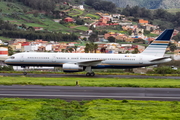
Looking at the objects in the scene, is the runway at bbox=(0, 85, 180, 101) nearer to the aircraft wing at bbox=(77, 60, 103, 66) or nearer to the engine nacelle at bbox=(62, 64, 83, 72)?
the engine nacelle at bbox=(62, 64, 83, 72)

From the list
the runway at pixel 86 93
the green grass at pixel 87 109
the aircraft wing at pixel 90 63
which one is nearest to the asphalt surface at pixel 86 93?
the runway at pixel 86 93

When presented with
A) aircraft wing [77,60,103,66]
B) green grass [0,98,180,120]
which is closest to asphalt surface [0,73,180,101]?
green grass [0,98,180,120]

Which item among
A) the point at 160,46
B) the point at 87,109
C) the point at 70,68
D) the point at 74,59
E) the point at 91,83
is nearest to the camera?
the point at 87,109

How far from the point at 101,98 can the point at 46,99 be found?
4.24 metres

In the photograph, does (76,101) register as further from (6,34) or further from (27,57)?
(6,34)

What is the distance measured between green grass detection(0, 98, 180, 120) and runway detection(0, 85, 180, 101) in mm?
2017

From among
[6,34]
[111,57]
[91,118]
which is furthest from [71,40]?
[91,118]

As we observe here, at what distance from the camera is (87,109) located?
19.9 meters

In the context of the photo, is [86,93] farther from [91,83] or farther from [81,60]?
[81,60]

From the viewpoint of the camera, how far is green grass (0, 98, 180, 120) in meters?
18.0

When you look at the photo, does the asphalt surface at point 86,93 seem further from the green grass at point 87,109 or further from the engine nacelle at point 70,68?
the engine nacelle at point 70,68

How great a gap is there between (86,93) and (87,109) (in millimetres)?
6354

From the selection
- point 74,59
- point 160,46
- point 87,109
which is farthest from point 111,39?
point 87,109

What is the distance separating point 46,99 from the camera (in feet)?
74.9
